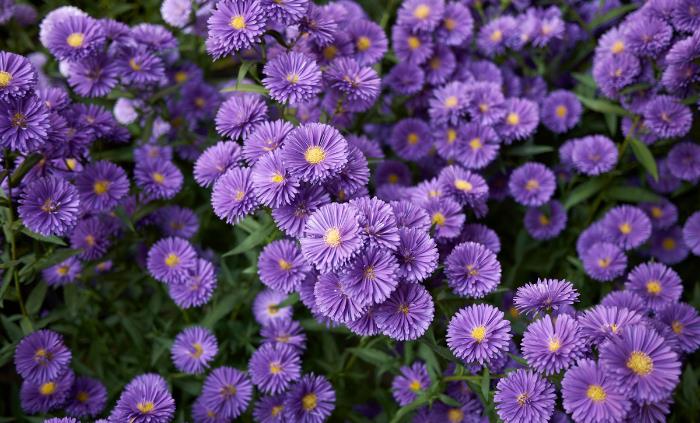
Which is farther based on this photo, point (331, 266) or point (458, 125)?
point (458, 125)

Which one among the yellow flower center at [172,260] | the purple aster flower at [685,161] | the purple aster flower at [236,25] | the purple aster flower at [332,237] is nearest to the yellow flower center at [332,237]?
the purple aster flower at [332,237]

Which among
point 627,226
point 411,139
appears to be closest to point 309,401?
point 411,139

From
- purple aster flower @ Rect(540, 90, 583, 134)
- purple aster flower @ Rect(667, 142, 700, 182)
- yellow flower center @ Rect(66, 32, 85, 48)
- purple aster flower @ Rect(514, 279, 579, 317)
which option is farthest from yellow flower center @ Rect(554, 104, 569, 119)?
yellow flower center @ Rect(66, 32, 85, 48)

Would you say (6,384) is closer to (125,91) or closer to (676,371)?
(125,91)

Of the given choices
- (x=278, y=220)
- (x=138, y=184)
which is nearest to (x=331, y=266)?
(x=278, y=220)

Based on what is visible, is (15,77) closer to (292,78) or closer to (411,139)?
(292,78)

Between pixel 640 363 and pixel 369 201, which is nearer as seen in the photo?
pixel 640 363

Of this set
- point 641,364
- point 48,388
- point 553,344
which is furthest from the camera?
point 48,388

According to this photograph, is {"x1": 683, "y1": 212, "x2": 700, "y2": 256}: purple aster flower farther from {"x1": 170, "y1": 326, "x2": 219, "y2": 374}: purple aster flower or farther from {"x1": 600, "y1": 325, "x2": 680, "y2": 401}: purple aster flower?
{"x1": 170, "y1": 326, "x2": 219, "y2": 374}: purple aster flower
